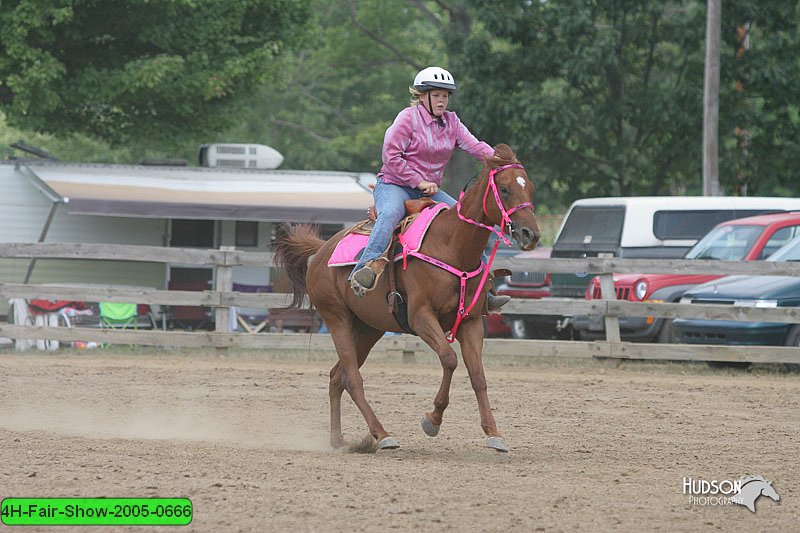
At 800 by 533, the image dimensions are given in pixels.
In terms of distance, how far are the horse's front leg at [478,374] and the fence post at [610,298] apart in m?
7.26

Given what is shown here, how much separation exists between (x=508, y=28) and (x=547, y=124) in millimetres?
2347

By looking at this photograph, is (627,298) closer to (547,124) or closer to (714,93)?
(714,93)

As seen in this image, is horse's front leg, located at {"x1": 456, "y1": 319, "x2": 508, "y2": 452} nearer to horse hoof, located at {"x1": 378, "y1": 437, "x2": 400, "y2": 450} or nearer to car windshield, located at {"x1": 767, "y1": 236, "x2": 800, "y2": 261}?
horse hoof, located at {"x1": 378, "y1": 437, "x2": 400, "y2": 450}

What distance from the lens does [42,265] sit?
20234 mm

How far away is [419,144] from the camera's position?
28.1 ft

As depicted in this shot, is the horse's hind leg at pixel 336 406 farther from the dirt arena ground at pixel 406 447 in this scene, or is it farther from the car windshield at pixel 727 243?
the car windshield at pixel 727 243

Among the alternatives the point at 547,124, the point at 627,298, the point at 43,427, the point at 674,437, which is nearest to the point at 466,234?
the point at 674,437

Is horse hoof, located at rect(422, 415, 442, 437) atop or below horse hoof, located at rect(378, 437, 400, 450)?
atop

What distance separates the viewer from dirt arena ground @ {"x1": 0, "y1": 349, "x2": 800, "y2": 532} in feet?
20.1

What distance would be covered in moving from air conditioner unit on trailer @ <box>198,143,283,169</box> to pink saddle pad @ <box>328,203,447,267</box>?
13.8 m

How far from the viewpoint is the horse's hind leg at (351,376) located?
8.46 m

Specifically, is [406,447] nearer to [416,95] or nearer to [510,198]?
[510,198]

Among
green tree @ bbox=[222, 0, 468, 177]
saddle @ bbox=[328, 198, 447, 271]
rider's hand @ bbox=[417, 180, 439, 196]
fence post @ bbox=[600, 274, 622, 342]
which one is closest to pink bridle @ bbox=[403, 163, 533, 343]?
saddle @ bbox=[328, 198, 447, 271]

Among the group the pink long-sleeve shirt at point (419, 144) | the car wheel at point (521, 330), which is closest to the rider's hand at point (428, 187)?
the pink long-sleeve shirt at point (419, 144)
